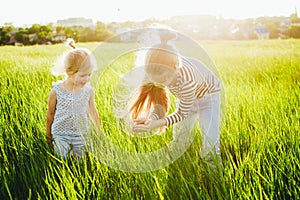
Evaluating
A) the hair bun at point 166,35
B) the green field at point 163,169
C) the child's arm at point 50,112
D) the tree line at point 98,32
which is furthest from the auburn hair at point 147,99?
the tree line at point 98,32

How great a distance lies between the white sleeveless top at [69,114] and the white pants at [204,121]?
507mm

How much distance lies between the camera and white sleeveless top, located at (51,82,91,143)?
2.00m

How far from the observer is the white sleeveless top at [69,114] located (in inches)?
78.8

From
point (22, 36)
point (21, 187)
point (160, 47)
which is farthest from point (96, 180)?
point (22, 36)

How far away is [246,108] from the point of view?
2.38 meters

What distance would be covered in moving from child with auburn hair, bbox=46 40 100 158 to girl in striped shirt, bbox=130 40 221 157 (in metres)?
0.30

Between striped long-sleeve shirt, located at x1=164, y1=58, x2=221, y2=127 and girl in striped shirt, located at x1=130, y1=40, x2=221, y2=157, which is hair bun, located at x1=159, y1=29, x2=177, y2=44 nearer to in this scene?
girl in striped shirt, located at x1=130, y1=40, x2=221, y2=157

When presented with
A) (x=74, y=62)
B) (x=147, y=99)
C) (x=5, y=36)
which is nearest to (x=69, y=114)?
(x=74, y=62)

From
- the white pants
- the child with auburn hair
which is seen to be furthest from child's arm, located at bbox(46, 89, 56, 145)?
the white pants

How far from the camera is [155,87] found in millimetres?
1901

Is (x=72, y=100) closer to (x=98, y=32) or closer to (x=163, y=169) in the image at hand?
(x=163, y=169)

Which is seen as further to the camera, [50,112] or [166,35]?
[50,112]

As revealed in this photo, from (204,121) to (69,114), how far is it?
0.74 metres

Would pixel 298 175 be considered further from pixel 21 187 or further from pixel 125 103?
pixel 21 187
